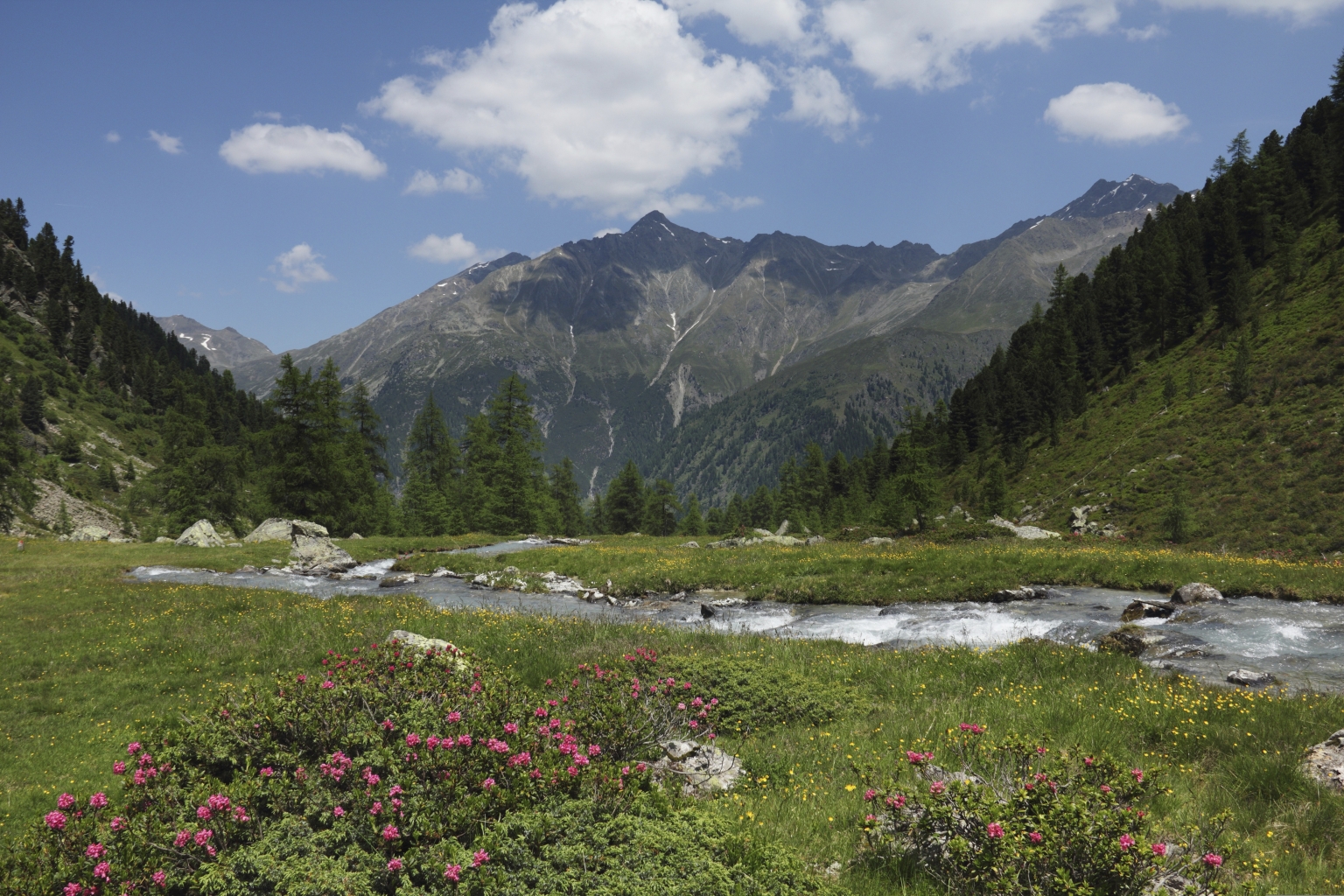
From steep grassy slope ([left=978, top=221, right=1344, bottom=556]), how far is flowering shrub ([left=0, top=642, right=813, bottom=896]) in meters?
40.3

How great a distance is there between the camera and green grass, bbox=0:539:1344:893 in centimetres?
670

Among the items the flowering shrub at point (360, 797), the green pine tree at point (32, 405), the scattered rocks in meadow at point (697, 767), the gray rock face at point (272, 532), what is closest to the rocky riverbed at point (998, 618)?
the scattered rocks in meadow at point (697, 767)

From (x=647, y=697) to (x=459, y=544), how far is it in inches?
1645

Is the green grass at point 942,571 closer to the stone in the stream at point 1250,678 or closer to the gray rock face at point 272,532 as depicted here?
the stone in the stream at point 1250,678

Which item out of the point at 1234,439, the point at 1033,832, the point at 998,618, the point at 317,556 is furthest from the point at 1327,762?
the point at 1234,439

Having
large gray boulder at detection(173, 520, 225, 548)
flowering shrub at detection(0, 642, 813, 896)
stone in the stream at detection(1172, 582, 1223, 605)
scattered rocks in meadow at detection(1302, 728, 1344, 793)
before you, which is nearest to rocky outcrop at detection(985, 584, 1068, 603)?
stone in the stream at detection(1172, 582, 1223, 605)

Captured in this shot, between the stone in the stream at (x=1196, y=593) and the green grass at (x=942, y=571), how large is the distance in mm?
1807

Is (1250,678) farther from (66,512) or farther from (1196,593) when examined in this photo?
(66,512)

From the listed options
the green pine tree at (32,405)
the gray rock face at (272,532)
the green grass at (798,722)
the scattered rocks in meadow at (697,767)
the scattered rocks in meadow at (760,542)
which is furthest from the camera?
the green pine tree at (32,405)

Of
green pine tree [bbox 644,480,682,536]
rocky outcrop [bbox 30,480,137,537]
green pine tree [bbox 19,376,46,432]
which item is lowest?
green pine tree [bbox 644,480,682,536]

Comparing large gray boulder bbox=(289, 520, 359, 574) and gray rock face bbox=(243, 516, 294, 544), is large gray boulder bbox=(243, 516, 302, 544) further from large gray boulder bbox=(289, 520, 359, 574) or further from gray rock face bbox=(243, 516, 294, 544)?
large gray boulder bbox=(289, 520, 359, 574)

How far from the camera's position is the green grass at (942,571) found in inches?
894

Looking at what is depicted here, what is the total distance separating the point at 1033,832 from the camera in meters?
5.07

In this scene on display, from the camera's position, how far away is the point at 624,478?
92125 mm
